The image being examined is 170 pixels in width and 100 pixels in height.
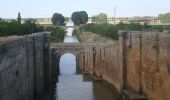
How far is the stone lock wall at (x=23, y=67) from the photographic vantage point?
20.2 metres

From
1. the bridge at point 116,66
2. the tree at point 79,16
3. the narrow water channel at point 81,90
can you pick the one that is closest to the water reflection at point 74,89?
the narrow water channel at point 81,90

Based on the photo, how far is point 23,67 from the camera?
82.7 feet

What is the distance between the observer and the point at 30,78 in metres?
27.8

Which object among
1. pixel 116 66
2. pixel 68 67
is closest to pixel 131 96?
pixel 116 66

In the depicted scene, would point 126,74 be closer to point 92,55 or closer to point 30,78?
point 30,78

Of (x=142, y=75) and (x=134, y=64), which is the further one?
(x=134, y=64)

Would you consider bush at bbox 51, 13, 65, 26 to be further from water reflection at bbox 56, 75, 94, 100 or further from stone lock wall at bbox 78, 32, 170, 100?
stone lock wall at bbox 78, 32, 170, 100

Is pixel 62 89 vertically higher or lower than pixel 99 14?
lower

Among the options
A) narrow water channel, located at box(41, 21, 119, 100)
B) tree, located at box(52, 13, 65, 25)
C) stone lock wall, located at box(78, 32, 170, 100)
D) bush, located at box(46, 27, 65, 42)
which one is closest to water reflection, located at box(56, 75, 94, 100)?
narrow water channel, located at box(41, 21, 119, 100)

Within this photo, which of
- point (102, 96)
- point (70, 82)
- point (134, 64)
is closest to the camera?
point (134, 64)

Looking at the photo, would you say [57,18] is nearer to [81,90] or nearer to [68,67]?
[68,67]

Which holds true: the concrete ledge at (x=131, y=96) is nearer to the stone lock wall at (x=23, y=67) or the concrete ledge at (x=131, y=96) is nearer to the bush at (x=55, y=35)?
the stone lock wall at (x=23, y=67)

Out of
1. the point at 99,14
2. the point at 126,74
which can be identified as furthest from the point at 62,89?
the point at 99,14

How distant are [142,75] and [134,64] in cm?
196
